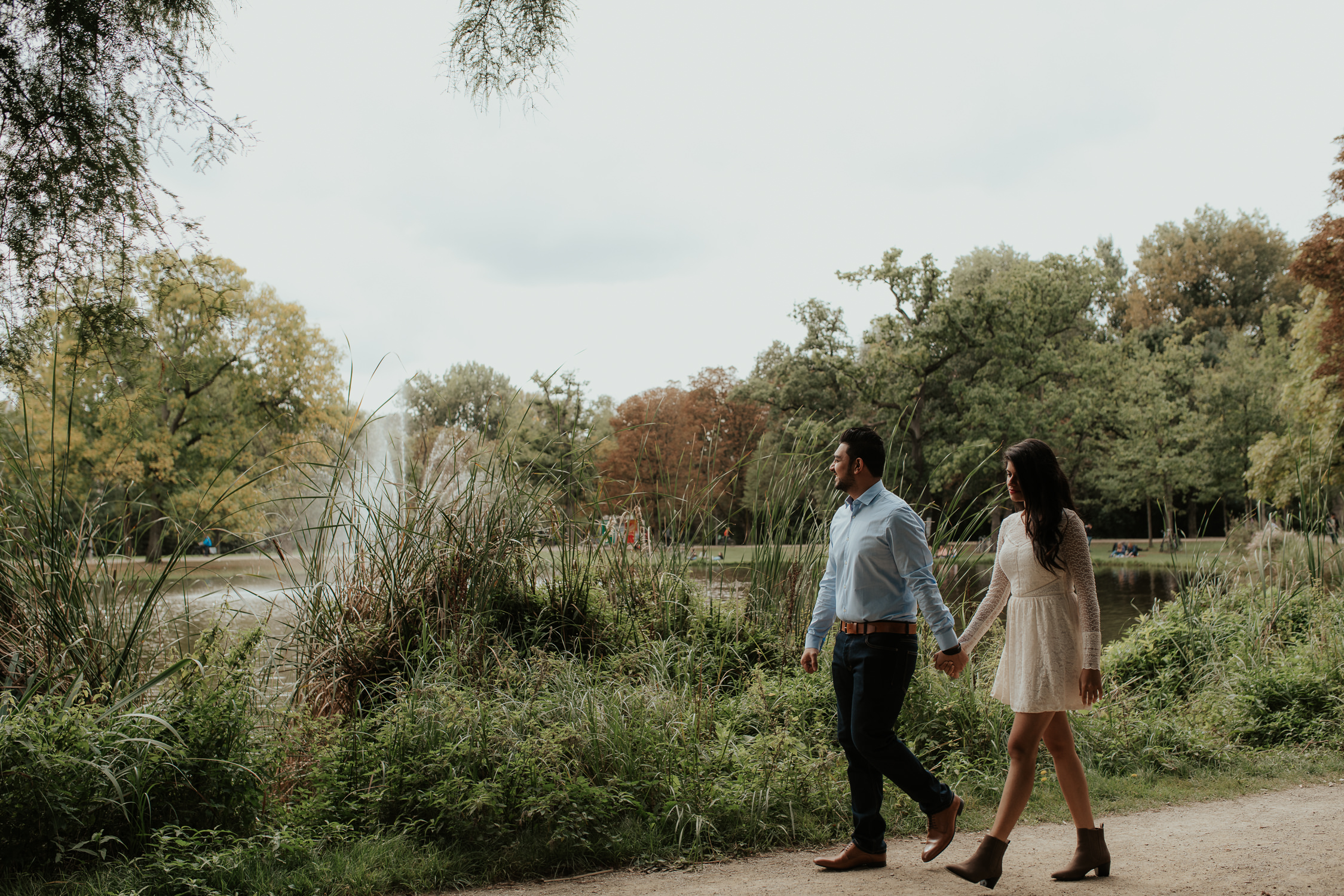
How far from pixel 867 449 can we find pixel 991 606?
0.80 meters

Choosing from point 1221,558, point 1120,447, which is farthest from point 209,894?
point 1120,447

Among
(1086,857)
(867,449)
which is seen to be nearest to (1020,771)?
(1086,857)

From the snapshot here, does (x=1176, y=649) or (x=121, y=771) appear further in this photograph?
(x=1176, y=649)

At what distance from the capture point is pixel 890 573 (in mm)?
3283

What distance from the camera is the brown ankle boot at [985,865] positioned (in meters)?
3.09

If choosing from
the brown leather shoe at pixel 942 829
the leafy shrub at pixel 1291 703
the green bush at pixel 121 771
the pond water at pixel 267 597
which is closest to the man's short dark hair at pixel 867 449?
the brown leather shoe at pixel 942 829

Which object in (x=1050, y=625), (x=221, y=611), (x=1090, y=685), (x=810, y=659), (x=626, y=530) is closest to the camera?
(x=1090, y=685)

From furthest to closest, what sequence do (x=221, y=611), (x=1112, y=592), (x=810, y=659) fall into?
(x=1112, y=592), (x=221, y=611), (x=810, y=659)

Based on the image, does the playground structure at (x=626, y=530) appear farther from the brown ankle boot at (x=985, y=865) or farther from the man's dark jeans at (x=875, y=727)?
the brown ankle boot at (x=985, y=865)

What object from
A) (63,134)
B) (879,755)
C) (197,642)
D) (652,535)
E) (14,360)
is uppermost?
(63,134)

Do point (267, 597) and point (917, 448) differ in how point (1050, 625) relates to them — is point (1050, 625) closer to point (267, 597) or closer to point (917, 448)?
point (267, 597)

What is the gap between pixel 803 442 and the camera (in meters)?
6.64

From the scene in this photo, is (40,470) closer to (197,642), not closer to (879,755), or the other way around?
(197,642)

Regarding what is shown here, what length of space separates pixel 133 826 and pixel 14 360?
3.18 metres
